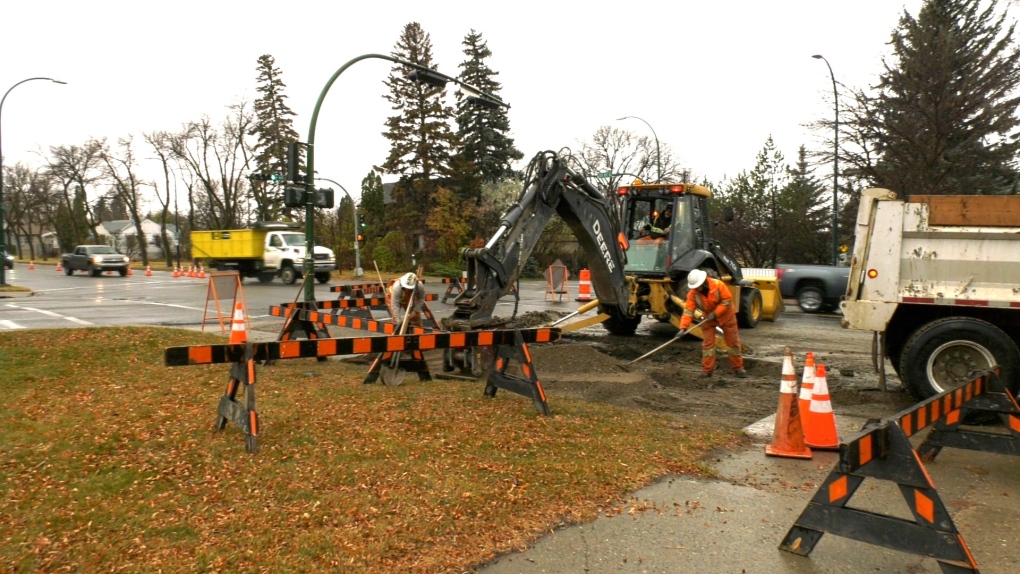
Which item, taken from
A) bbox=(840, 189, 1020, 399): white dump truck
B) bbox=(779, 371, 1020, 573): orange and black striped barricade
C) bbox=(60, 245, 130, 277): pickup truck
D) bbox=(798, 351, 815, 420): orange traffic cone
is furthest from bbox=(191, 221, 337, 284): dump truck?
bbox=(779, 371, 1020, 573): orange and black striped barricade

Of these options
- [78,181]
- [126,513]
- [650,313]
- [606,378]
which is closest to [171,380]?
[126,513]

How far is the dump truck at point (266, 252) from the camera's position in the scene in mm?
33500

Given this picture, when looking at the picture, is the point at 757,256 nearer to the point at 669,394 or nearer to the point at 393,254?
the point at 393,254

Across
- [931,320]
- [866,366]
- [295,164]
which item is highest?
[295,164]

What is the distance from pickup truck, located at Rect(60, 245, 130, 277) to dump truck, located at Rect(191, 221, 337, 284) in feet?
35.3

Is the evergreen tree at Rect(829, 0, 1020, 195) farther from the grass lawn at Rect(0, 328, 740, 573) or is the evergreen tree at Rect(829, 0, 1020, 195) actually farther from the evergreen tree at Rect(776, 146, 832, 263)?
the grass lawn at Rect(0, 328, 740, 573)

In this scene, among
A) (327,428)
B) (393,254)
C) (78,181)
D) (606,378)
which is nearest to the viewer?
(327,428)

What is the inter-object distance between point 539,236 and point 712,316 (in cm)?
275

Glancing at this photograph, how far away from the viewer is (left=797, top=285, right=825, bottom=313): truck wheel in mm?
21016

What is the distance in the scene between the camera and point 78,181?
68125 millimetres

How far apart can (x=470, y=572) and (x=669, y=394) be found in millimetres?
5513

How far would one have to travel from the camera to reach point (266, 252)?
112ft

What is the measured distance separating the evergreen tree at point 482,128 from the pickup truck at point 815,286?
2829 centimetres

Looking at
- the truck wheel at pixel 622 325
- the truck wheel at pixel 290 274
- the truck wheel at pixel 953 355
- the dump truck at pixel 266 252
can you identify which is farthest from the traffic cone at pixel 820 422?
the truck wheel at pixel 290 274
